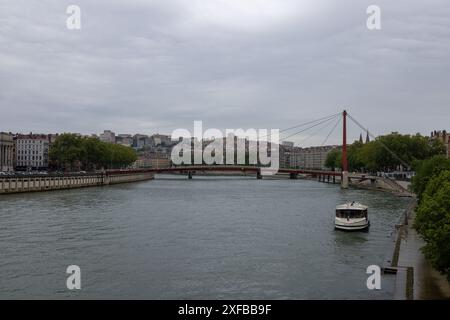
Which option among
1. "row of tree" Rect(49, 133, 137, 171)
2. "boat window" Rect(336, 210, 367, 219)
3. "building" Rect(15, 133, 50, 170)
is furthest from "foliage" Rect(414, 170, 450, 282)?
"building" Rect(15, 133, 50, 170)

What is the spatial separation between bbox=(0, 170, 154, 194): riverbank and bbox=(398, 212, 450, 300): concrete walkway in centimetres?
4392

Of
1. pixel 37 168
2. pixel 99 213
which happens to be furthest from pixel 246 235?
pixel 37 168

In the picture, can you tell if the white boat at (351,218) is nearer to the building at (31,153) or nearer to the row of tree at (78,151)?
the row of tree at (78,151)

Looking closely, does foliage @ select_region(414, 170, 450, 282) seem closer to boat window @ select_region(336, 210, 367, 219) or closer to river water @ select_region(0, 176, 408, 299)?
river water @ select_region(0, 176, 408, 299)

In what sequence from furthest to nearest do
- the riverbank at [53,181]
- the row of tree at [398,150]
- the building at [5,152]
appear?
1. the building at [5,152]
2. the row of tree at [398,150]
3. the riverbank at [53,181]

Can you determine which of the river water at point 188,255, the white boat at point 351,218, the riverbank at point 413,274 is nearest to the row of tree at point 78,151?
the river water at point 188,255

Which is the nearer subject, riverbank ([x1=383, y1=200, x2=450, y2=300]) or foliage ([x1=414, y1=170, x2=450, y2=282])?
foliage ([x1=414, y1=170, x2=450, y2=282])

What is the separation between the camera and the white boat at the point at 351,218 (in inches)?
1124

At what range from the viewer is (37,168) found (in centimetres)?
12456

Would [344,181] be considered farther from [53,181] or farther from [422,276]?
[422,276]

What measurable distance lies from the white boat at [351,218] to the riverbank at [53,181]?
36865 mm

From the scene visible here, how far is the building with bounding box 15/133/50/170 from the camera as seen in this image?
125188mm

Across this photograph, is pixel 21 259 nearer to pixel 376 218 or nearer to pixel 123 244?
pixel 123 244

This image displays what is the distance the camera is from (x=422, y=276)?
15.6 m
